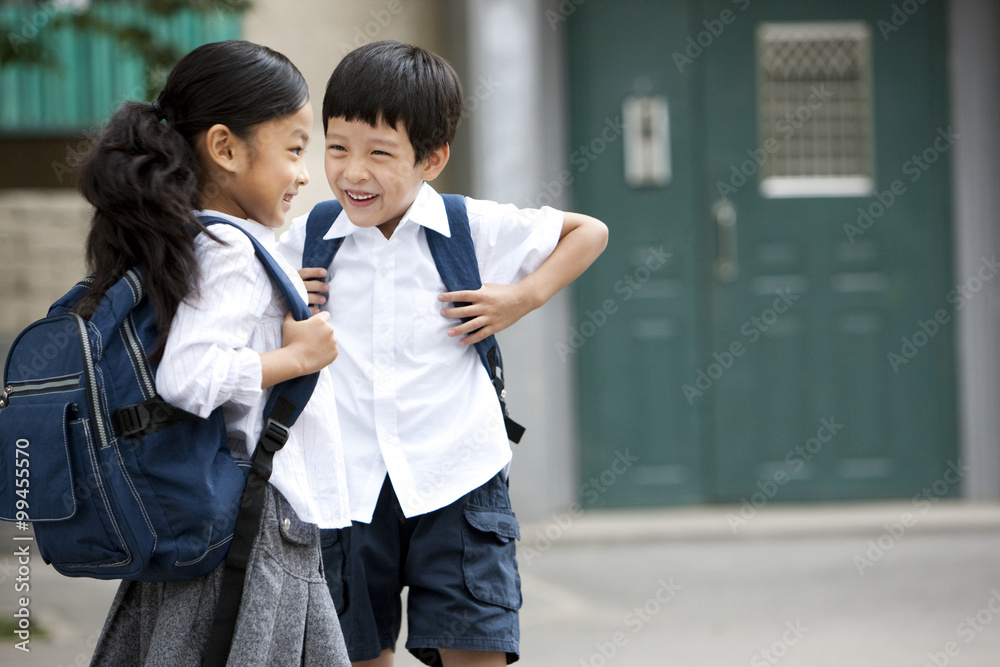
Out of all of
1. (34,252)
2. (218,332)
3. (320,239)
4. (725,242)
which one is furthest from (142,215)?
(725,242)

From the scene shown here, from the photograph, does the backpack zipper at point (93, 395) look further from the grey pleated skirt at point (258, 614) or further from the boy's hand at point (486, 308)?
the boy's hand at point (486, 308)

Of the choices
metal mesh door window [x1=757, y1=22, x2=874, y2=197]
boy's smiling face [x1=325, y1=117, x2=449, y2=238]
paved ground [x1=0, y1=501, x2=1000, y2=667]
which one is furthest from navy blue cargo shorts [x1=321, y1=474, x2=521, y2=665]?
metal mesh door window [x1=757, y1=22, x2=874, y2=197]

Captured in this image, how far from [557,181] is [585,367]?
0.95m

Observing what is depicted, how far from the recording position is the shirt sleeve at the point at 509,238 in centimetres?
217

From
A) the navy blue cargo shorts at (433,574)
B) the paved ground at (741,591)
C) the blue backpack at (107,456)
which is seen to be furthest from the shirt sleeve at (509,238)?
the paved ground at (741,591)

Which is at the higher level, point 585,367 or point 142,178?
point 142,178

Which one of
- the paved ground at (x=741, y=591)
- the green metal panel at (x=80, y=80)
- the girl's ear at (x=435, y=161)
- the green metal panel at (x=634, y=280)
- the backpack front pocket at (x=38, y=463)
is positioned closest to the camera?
the backpack front pocket at (x=38, y=463)

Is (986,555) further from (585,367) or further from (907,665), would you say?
(585,367)

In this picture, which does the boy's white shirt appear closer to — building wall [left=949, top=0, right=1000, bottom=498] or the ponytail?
the ponytail

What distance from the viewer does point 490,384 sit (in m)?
2.16

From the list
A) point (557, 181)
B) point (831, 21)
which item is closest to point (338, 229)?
point (557, 181)

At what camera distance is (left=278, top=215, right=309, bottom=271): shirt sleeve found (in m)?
2.20

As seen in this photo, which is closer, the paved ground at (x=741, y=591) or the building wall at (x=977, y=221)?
the paved ground at (x=741, y=591)

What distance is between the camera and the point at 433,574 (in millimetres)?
2090
